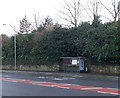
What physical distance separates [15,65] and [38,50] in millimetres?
5429

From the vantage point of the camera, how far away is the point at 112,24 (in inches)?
1075

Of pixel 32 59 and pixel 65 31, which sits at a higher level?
pixel 65 31

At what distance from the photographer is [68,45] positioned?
1292 inches

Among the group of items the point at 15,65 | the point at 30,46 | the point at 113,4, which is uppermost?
the point at 113,4

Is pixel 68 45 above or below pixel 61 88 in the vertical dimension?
above

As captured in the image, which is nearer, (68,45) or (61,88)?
(61,88)

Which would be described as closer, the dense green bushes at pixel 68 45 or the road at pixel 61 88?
the road at pixel 61 88

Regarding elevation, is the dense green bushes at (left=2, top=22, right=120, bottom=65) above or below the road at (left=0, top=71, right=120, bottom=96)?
above

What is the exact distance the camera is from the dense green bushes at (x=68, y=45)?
2644 cm

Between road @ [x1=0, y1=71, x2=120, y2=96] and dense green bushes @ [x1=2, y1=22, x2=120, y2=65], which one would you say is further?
dense green bushes @ [x1=2, y1=22, x2=120, y2=65]

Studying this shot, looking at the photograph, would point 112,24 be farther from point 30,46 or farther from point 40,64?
point 30,46

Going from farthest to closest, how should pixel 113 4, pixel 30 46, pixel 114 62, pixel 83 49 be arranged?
pixel 30 46 < pixel 113 4 < pixel 83 49 < pixel 114 62

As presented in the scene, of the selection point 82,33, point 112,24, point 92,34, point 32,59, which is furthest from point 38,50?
point 112,24

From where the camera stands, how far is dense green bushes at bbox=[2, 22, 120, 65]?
26438 millimetres
